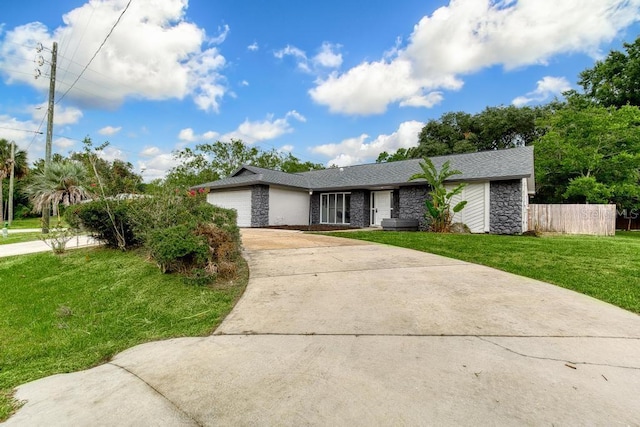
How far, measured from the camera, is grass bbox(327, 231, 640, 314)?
16.4ft

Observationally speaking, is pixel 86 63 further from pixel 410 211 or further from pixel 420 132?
pixel 420 132

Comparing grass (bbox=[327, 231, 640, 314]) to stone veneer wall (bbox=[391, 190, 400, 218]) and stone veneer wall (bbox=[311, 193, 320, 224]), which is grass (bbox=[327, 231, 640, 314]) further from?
stone veneer wall (bbox=[311, 193, 320, 224])

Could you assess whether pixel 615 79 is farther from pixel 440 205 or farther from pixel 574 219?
pixel 440 205

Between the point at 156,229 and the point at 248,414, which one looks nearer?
the point at 248,414

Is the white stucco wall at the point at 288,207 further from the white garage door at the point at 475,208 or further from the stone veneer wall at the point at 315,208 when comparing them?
the white garage door at the point at 475,208

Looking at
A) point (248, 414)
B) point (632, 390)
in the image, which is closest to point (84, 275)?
point (248, 414)

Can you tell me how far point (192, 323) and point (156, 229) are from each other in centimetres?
277

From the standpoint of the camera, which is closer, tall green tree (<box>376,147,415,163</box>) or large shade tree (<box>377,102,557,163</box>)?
large shade tree (<box>377,102,557,163</box>)

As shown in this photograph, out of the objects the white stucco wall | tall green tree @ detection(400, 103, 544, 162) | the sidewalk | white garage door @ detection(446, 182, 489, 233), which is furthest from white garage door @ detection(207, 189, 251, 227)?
tall green tree @ detection(400, 103, 544, 162)

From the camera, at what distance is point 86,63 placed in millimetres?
12562

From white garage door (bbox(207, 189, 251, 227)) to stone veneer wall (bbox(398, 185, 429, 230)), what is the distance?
8508 millimetres

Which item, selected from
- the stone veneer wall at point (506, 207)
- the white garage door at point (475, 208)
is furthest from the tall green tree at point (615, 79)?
the white garage door at point (475, 208)

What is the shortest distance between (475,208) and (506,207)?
4.03 feet

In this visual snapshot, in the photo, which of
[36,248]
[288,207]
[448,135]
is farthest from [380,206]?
[448,135]
